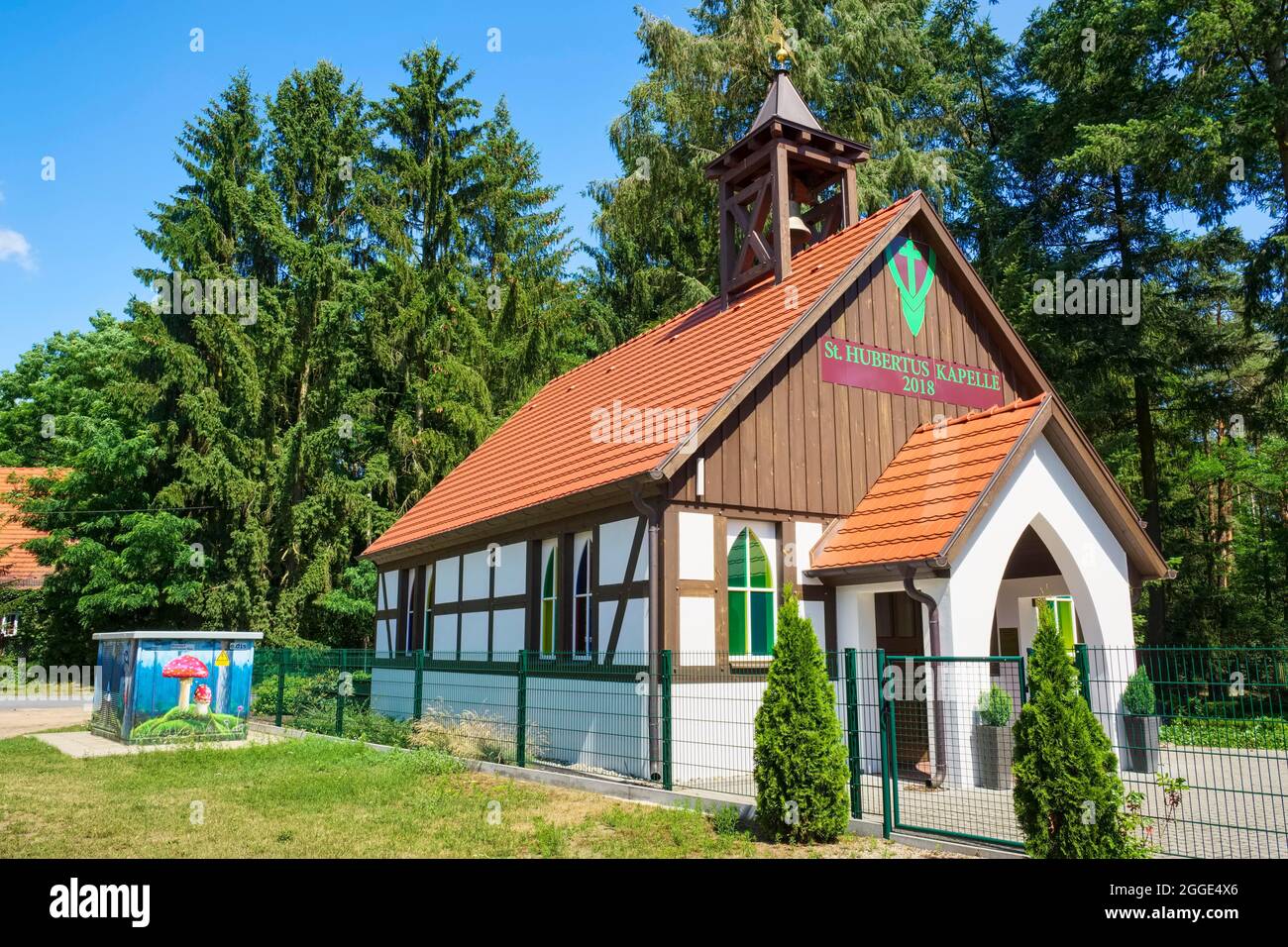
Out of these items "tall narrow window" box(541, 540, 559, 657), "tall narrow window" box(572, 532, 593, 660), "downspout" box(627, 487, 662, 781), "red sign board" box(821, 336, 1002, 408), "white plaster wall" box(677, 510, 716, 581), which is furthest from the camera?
"tall narrow window" box(541, 540, 559, 657)

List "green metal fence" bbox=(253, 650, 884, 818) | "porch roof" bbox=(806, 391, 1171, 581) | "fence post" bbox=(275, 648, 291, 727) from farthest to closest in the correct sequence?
1. "fence post" bbox=(275, 648, 291, 727)
2. "porch roof" bbox=(806, 391, 1171, 581)
3. "green metal fence" bbox=(253, 650, 884, 818)

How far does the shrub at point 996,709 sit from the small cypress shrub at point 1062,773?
316cm

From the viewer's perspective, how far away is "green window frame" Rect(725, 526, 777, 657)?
1191cm

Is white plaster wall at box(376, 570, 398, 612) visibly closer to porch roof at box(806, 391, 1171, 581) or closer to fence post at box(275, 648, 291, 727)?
fence post at box(275, 648, 291, 727)

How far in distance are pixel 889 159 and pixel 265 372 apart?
61.5 ft

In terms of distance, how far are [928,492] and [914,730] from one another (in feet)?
9.55

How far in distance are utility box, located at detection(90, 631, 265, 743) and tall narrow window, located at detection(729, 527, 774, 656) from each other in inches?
331

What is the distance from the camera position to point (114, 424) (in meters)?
28.0

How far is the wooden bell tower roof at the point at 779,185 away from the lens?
15945mm

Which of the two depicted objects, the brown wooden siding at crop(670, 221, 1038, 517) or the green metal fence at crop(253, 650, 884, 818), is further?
the brown wooden siding at crop(670, 221, 1038, 517)

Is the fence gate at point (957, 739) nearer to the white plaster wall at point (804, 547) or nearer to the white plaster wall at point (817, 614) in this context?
the white plaster wall at point (817, 614)

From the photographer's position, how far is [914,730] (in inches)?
458

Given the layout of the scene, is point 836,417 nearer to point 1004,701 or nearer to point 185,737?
point 1004,701

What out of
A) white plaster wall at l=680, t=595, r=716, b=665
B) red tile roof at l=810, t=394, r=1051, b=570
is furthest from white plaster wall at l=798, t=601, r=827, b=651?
white plaster wall at l=680, t=595, r=716, b=665
